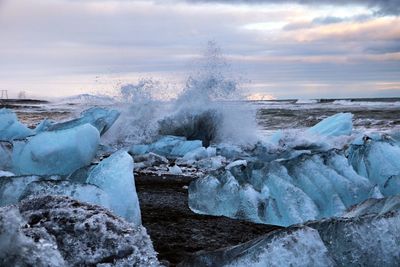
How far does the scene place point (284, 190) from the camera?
12.4 feet

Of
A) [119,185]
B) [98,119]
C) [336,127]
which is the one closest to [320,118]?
[336,127]

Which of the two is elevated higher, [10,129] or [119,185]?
[119,185]

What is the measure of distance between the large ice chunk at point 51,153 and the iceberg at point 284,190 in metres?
1.54

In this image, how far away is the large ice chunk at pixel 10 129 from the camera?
26.8ft

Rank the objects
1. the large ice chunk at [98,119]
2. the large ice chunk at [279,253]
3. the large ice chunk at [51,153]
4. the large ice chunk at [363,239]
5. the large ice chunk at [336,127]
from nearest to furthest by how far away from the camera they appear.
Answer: the large ice chunk at [279,253], the large ice chunk at [363,239], the large ice chunk at [51,153], the large ice chunk at [98,119], the large ice chunk at [336,127]

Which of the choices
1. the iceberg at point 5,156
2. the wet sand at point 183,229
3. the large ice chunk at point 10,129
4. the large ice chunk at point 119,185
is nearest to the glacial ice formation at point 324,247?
the wet sand at point 183,229

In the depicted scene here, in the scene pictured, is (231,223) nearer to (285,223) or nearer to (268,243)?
(285,223)

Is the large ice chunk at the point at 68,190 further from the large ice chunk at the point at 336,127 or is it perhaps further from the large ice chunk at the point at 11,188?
the large ice chunk at the point at 336,127

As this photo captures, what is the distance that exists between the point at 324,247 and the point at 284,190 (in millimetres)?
2005

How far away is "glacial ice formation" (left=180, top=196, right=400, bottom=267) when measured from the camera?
1.73 metres

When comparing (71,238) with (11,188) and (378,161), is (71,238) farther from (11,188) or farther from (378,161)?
(378,161)

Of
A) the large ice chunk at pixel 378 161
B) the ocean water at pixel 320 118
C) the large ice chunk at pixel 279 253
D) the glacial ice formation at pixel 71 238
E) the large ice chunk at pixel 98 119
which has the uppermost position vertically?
the glacial ice formation at pixel 71 238

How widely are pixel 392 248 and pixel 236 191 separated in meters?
Result: 1.90

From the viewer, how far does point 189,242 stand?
3.07 meters
